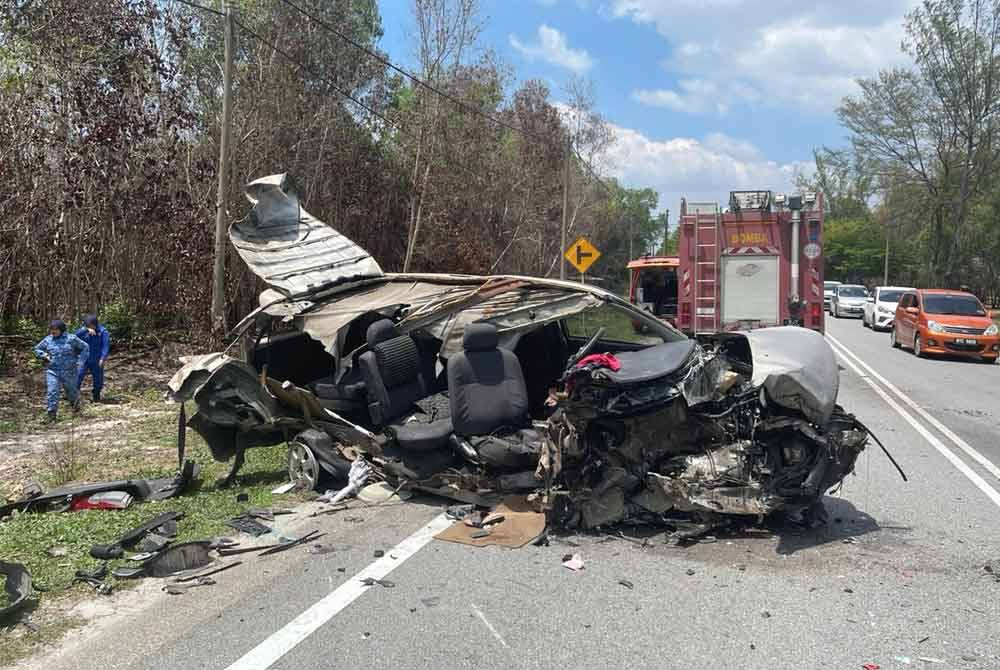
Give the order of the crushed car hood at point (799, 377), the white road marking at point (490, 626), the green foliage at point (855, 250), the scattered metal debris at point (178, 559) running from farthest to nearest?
the green foliage at point (855, 250) < the crushed car hood at point (799, 377) < the scattered metal debris at point (178, 559) < the white road marking at point (490, 626)

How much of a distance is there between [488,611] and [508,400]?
2.17 metres

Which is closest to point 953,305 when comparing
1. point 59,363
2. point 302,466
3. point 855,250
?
point 302,466

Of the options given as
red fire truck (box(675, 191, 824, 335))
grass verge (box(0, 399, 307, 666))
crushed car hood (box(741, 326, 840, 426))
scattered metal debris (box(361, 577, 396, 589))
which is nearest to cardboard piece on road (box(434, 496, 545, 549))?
scattered metal debris (box(361, 577, 396, 589))

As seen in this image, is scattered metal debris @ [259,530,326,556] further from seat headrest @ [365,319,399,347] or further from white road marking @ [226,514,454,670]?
seat headrest @ [365,319,399,347]

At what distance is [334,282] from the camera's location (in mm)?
7641

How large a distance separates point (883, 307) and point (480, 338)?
1010 inches

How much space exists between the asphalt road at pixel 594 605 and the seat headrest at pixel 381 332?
146 centimetres

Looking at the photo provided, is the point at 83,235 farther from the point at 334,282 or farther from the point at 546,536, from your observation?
the point at 546,536

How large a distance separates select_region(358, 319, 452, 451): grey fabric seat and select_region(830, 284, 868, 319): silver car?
111 ft

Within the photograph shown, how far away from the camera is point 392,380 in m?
6.73

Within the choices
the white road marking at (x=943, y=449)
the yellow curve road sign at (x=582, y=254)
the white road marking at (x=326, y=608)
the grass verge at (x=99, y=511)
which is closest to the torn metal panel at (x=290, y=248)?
the grass verge at (x=99, y=511)

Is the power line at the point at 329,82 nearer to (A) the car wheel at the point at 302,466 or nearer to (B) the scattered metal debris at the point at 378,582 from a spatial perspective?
(A) the car wheel at the point at 302,466

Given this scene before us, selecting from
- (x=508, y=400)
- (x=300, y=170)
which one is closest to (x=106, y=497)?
(x=508, y=400)

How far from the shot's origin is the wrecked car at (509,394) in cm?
524
